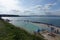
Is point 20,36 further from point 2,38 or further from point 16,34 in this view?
point 2,38

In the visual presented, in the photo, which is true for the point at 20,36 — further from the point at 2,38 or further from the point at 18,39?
the point at 2,38

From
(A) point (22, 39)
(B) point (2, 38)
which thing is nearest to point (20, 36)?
(A) point (22, 39)

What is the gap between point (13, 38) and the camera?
8.02 m

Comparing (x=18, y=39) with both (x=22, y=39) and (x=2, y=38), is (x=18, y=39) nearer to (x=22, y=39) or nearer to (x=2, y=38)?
(x=22, y=39)

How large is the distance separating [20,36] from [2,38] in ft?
2.92

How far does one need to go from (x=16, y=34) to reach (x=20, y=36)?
1.03 feet

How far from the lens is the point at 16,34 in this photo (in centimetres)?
847

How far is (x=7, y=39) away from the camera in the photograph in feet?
26.2

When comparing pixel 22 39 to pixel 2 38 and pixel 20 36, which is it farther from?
pixel 2 38

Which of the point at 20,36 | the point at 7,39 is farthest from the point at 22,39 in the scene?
the point at 7,39

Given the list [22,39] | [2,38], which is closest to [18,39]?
[22,39]

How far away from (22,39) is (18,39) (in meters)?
0.21

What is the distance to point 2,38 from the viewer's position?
27.2 feet

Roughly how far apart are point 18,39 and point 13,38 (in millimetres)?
247
